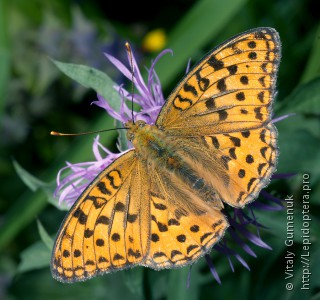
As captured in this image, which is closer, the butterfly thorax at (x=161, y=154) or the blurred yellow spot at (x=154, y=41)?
the butterfly thorax at (x=161, y=154)

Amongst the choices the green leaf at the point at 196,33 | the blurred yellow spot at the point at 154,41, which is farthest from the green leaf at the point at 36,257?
the blurred yellow spot at the point at 154,41

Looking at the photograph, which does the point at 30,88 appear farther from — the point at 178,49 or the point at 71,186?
the point at 71,186

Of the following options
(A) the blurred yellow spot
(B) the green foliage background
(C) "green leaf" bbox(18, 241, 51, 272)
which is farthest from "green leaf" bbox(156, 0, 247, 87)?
(C) "green leaf" bbox(18, 241, 51, 272)

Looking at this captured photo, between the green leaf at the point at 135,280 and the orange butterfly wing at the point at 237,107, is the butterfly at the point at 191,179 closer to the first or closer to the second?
the orange butterfly wing at the point at 237,107

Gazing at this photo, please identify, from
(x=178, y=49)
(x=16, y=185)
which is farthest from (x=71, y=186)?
(x=16, y=185)

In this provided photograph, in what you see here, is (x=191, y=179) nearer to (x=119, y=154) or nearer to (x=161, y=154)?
(x=161, y=154)

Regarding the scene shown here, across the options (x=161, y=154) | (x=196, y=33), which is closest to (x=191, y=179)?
(x=161, y=154)

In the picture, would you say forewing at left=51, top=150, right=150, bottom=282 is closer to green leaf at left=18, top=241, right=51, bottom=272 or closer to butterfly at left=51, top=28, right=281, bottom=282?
butterfly at left=51, top=28, right=281, bottom=282
